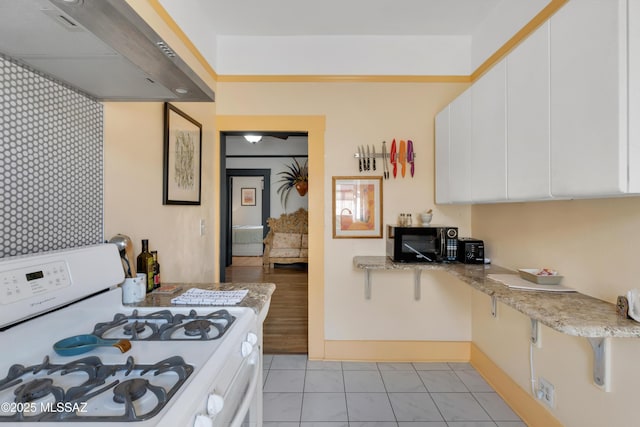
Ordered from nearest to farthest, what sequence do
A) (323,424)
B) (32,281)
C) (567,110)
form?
(32,281) → (567,110) → (323,424)

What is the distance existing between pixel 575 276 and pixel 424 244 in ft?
2.96

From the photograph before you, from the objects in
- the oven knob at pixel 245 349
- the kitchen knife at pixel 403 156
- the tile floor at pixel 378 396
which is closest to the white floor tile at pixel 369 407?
the tile floor at pixel 378 396

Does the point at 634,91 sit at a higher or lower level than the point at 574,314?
higher

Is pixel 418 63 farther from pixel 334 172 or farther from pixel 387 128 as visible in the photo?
pixel 334 172

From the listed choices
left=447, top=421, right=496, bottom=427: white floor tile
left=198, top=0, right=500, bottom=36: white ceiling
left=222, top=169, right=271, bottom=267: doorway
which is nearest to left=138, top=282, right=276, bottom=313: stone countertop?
left=447, top=421, right=496, bottom=427: white floor tile

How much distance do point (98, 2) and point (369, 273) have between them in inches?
91.8

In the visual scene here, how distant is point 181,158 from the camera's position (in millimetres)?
2033

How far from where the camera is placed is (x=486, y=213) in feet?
7.95

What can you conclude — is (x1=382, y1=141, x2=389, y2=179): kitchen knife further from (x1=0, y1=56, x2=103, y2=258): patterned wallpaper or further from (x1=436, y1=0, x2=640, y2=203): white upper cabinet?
(x1=0, y1=56, x2=103, y2=258): patterned wallpaper

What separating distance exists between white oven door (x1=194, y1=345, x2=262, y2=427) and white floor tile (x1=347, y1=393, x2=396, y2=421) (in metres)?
0.92

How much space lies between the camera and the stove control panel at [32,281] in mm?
767

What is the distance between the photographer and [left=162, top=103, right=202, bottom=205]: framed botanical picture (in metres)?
1.82

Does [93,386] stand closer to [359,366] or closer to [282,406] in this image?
[282,406]

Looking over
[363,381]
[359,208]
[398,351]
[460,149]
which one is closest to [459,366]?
[398,351]
